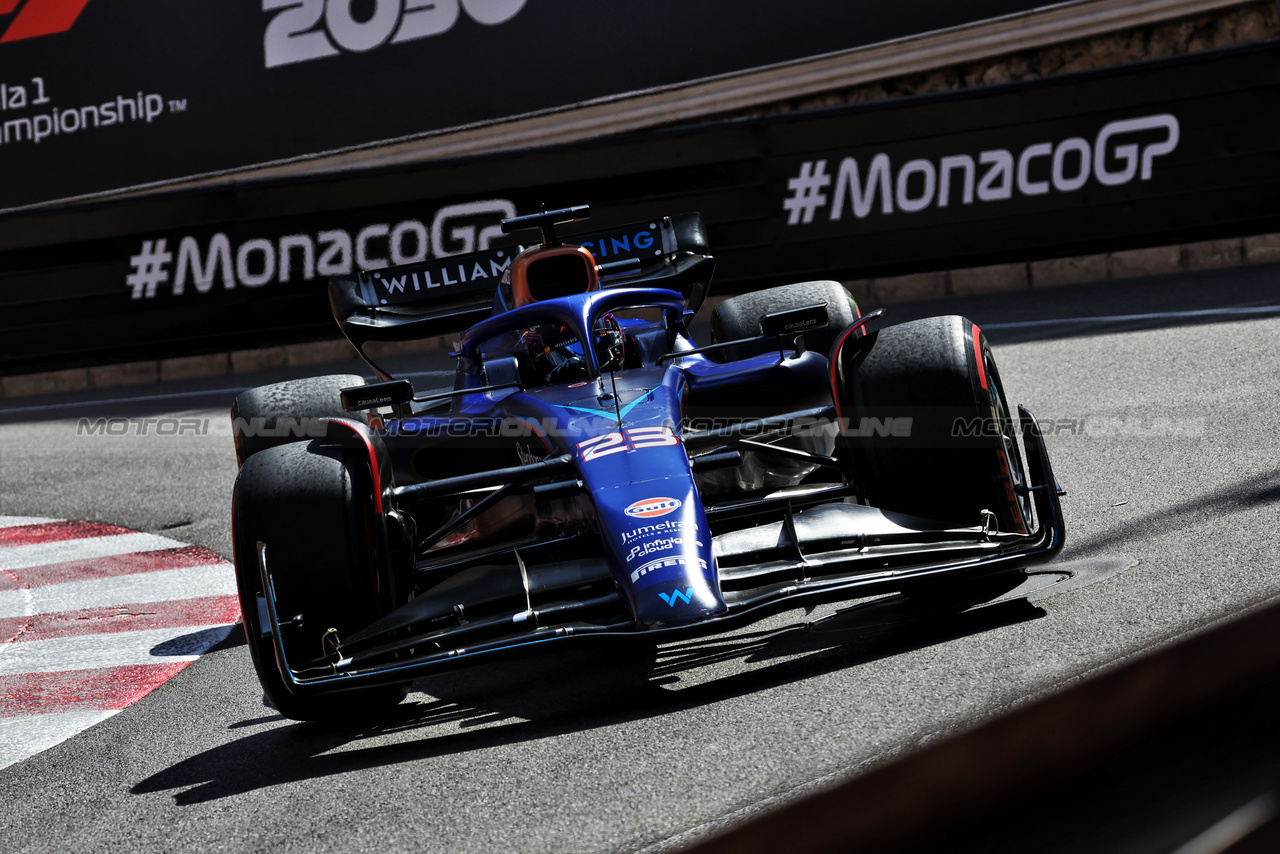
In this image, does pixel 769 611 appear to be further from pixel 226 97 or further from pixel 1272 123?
pixel 226 97

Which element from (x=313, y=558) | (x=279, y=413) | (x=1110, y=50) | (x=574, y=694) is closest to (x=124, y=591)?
(x=279, y=413)

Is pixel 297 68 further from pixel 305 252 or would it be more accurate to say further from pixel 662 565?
pixel 662 565

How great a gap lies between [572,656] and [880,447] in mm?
1169

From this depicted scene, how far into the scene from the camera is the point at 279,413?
207 inches

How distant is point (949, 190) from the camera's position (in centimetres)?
1021

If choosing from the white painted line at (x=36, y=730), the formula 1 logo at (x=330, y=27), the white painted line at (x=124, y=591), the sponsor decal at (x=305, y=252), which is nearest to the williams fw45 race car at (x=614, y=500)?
the white painted line at (x=36, y=730)

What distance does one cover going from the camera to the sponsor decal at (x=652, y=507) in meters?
3.57

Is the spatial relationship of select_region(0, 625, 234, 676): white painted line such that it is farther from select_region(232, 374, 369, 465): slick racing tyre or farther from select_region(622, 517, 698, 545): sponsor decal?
select_region(622, 517, 698, 545): sponsor decal

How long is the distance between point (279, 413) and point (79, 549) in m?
1.95

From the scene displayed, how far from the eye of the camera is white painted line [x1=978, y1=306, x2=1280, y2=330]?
25.5 ft

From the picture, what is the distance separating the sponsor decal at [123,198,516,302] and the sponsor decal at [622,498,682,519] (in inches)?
290

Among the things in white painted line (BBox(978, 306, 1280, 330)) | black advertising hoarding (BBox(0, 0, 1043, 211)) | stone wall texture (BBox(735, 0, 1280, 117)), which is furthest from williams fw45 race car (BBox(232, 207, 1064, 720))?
black advertising hoarding (BBox(0, 0, 1043, 211))

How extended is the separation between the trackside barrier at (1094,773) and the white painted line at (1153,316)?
7.61 metres

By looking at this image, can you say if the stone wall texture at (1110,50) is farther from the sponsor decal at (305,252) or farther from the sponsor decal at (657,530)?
the sponsor decal at (657,530)
